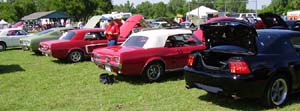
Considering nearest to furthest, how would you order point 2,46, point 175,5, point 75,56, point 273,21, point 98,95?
point 98,95 < point 273,21 < point 75,56 < point 2,46 < point 175,5

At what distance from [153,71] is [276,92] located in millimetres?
3667

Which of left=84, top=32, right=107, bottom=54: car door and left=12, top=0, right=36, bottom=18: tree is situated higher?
left=12, top=0, right=36, bottom=18: tree

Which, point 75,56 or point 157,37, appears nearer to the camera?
point 157,37

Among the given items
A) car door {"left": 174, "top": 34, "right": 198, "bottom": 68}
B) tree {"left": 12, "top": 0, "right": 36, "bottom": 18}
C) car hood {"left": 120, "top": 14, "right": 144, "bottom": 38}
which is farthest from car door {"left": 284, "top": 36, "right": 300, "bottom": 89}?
tree {"left": 12, "top": 0, "right": 36, "bottom": 18}

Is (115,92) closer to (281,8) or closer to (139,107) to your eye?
(139,107)

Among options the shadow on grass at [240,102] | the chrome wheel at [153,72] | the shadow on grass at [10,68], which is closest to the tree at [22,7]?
the shadow on grass at [10,68]

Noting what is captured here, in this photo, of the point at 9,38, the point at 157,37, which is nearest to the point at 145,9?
the point at 9,38

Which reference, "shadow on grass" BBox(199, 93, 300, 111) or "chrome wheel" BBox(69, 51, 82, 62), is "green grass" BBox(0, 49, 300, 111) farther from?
"chrome wheel" BBox(69, 51, 82, 62)

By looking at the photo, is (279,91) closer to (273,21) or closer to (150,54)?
(150,54)

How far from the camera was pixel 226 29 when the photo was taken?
693 centimetres

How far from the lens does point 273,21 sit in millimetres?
13344

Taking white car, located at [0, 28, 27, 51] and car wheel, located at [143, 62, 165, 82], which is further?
white car, located at [0, 28, 27, 51]

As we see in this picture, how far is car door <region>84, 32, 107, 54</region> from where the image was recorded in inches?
557

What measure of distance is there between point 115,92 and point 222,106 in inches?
105
